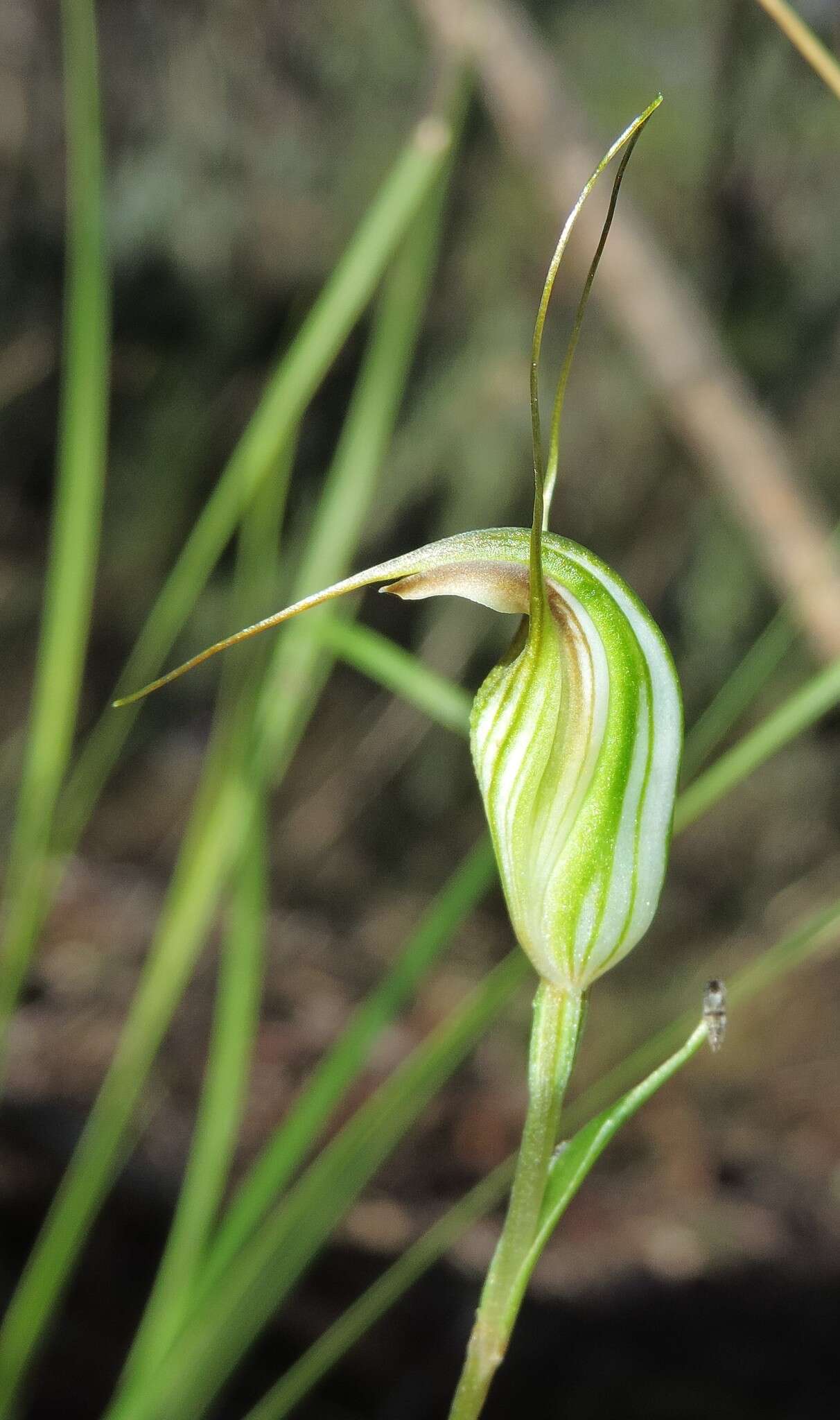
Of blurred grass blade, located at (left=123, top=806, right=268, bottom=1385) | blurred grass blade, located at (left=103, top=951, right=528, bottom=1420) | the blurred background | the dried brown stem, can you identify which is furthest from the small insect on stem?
the blurred background

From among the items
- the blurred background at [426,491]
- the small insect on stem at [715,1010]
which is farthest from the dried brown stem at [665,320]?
the small insect on stem at [715,1010]

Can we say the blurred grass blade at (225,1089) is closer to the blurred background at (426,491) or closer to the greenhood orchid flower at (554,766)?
the greenhood orchid flower at (554,766)

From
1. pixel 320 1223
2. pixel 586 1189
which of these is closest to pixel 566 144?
pixel 320 1223

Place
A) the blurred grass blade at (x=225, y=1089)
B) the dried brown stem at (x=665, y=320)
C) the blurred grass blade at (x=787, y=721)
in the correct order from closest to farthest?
the blurred grass blade at (x=787, y=721)
the blurred grass blade at (x=225, y=1089)
the dried brown stem at (x=665, y=320)

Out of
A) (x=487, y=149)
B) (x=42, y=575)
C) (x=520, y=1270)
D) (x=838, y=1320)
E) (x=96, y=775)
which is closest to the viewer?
(x=520, y=1270)

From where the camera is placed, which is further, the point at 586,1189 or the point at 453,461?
the point at 453,461

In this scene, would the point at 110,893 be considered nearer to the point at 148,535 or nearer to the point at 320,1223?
the point at 148,535
